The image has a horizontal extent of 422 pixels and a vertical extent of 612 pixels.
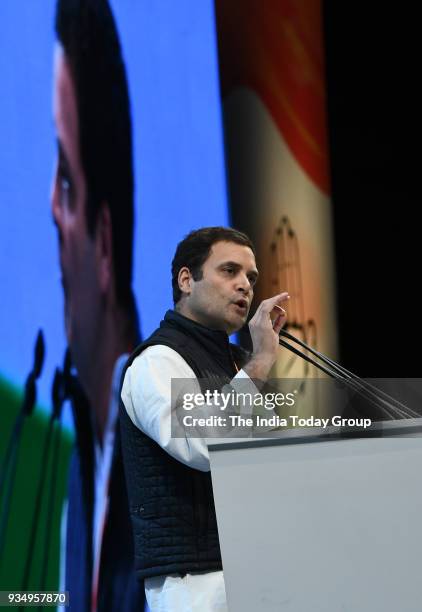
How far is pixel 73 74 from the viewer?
9.19 feet

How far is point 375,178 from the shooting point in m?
4.47

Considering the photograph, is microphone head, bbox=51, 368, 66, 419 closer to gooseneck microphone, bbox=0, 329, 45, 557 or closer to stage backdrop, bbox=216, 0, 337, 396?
gooseneck microphone, bbox=0, 329, 45, 557

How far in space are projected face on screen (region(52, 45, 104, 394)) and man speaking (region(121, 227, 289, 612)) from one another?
89 cm

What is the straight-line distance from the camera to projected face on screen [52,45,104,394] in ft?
8.82

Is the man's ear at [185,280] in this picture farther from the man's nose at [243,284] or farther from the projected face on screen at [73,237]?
the projected face on screen at [73,237]

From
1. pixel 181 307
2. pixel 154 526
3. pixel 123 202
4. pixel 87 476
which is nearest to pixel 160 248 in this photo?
pixel 123 202

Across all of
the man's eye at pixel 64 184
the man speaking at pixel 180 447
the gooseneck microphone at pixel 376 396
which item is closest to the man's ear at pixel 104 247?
the man's eye at pixel 64 184

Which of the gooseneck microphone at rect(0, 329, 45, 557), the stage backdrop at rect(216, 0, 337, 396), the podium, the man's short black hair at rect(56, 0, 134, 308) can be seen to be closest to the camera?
the podium

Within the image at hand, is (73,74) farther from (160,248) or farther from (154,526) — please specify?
(154,526)

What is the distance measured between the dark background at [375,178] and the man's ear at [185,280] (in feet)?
8.41

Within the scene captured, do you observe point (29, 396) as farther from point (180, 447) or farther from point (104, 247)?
point (180, 447)

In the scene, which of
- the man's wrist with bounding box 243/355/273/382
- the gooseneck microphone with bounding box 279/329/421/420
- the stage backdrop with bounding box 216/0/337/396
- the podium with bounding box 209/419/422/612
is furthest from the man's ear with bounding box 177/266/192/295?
the stage backdrop with bounding box 216/0/337/396

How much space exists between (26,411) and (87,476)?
1.06ft

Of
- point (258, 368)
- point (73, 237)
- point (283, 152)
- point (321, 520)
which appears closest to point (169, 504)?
point (258, 368)
